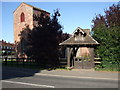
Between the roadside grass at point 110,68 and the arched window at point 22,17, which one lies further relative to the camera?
the arched window at point 22,17

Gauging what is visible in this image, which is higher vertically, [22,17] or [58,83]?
[22,17]

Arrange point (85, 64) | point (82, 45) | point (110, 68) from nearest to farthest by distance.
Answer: point (110, 68) < point (85, 64) < point (82, 45)

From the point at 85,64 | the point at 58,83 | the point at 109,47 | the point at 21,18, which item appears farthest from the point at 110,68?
the point at 21,18

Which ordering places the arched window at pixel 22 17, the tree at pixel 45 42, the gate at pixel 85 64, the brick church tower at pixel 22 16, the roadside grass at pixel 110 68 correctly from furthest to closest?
the arched window at pixel 22 17
the brick church tower at pixel 22 16
the tree at pixel 45 42
the gate at pixel 85 64
the roadside grass at pixel 110 68

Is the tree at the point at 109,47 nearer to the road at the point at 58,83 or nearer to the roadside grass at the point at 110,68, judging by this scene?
the roadside grass at the point at 110,68

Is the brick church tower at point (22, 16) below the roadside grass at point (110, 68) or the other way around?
the other way around

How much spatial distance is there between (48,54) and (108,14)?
1855 cm

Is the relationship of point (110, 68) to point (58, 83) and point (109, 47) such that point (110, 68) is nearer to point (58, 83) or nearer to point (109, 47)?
point (109, 47)

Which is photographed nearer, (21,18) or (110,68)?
(110,68)

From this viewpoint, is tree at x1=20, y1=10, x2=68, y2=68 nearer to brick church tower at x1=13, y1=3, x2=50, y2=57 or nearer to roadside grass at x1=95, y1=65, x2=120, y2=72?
roadside grass at x1=95, y1=65, x2=120, y2=72

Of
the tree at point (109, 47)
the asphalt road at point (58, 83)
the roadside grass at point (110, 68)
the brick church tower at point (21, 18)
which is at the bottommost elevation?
the asphalt road at point (58, 83)

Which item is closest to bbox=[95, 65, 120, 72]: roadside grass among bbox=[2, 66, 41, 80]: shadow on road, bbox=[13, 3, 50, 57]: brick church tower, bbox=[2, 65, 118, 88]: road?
bbox=[2, 65, 118, 88]: road

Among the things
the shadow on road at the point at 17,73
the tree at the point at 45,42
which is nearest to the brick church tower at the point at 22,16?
the tree at the point at 45,42

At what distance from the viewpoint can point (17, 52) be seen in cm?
3703
